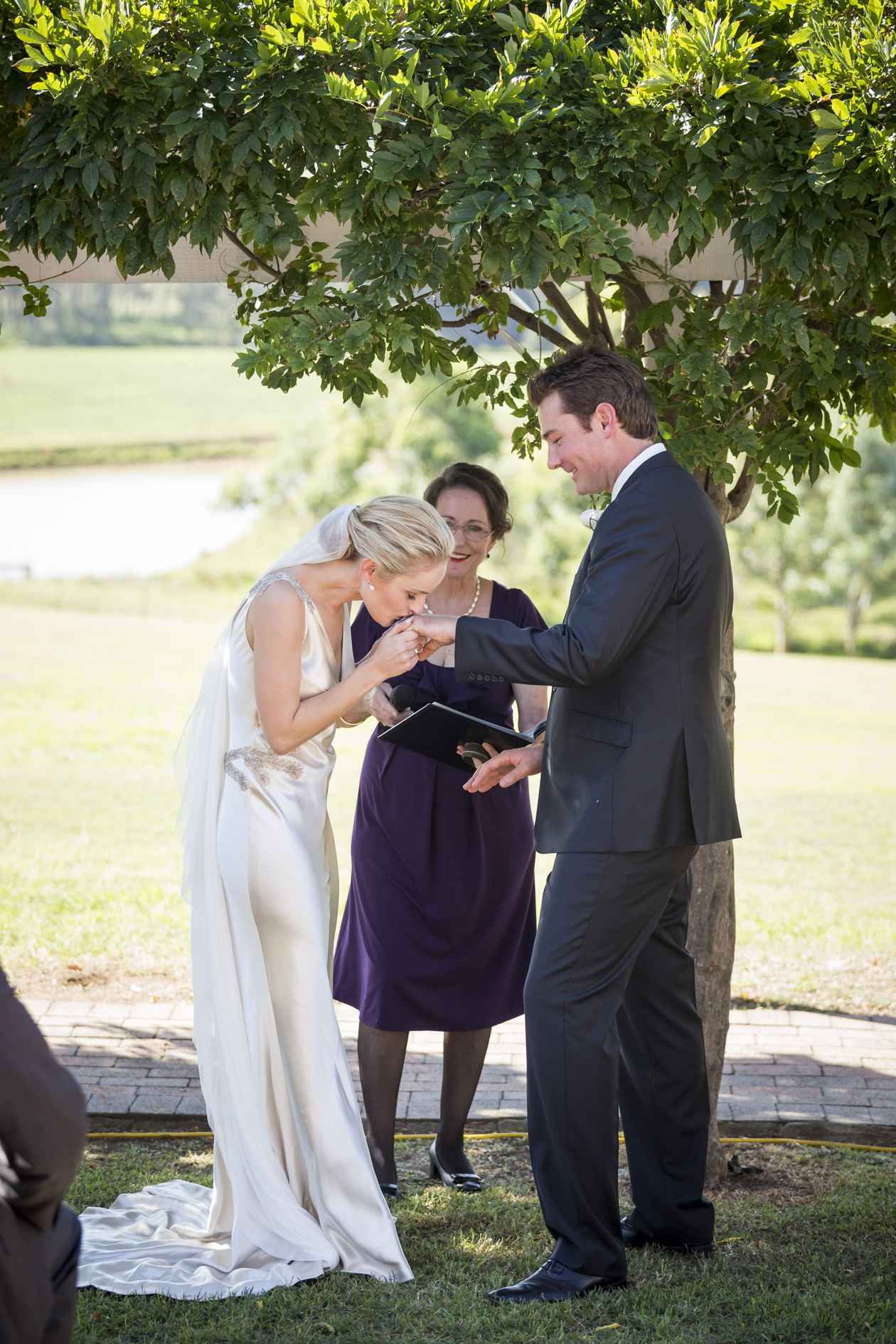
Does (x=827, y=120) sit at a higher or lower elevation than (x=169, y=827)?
higher

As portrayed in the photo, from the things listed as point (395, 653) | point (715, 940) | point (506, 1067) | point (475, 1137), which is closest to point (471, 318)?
point (395, 653)

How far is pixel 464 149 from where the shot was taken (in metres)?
3.76

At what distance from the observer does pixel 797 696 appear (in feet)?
105

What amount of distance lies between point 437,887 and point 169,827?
9.98 metres

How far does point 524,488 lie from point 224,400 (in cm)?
5616

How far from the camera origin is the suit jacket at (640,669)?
3.82 meters

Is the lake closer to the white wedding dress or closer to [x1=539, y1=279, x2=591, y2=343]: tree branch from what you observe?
[x1=539, y1=279, x2=591, y2=343]: tree branch

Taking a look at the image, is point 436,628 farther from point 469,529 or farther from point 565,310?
point 565,310

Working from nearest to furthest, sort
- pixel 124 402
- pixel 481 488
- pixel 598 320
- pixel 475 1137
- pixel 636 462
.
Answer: pixel 636 462 < pixel 481 488 < pixel 598 320 < pixel 475 1137 < pixel 124 402

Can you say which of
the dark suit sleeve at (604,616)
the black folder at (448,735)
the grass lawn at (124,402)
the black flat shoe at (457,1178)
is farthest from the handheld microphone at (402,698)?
the grass lawn at (124,402)

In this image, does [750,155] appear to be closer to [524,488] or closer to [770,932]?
[770,932]

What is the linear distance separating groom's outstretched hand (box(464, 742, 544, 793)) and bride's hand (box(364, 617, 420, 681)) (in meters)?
0.49

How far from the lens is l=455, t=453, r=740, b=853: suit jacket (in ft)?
12.5

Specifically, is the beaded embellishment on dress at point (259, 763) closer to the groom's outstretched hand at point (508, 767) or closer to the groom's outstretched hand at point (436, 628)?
the groom's outstretched hand at point (436, 628)
